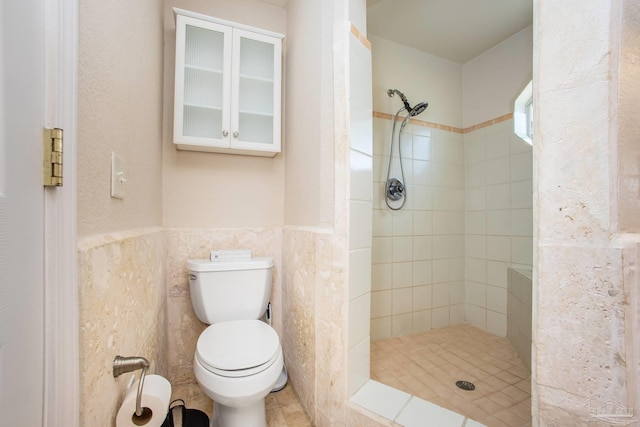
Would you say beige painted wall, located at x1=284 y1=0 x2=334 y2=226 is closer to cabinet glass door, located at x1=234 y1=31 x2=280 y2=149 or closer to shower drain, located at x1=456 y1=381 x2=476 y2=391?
cabinet glass door, located at x1=234 y1=31 x2=280 y2=149

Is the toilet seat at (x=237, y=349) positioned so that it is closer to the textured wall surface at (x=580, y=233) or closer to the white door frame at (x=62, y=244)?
the white door frame at (x=62, y=244)

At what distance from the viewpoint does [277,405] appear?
53.5 inches

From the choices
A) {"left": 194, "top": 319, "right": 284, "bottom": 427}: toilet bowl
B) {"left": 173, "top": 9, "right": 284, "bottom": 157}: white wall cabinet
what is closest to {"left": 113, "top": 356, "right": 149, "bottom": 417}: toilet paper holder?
{"left": 194, "top": 319, "right": 284, "bottom": 427}: toilet bowl

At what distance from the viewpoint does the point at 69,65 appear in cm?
55

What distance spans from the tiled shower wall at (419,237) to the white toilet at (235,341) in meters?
0.89

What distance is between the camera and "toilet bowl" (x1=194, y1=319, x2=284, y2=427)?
0.96 metres

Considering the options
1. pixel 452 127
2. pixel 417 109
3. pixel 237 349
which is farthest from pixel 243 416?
pixel 452 127

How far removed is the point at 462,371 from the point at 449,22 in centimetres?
220

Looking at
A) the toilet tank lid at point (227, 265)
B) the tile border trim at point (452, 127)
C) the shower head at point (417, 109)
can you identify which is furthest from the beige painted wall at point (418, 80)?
the toilet tank lid at point (227, 265)

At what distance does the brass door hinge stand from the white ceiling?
1631mm

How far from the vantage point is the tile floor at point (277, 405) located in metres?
1.25

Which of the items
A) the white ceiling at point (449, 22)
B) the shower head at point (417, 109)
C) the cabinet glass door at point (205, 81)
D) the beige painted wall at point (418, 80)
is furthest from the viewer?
the beige painted wall at point (418, 80)

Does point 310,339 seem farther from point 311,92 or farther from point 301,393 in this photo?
point 311,92

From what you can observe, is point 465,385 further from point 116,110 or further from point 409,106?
point 116,110
